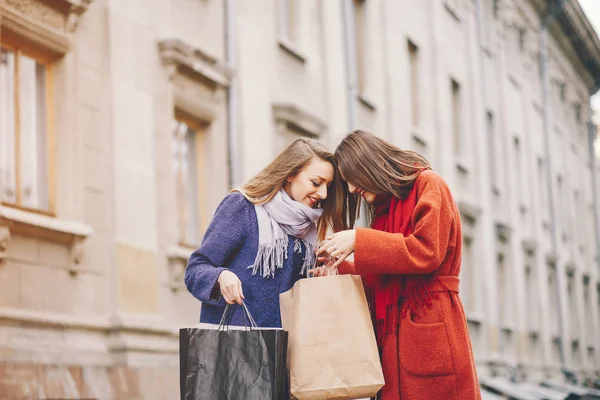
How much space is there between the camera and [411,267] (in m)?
4.45

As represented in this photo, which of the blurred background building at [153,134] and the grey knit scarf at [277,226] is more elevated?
the blurred background building at [153,134]

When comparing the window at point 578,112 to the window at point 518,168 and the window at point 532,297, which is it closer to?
the window at point 518,168

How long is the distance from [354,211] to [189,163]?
8042mm

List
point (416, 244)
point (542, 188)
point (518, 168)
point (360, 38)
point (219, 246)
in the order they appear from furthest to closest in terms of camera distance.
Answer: point (542, 188) → point (518, 168) → point (360, 38) → point (219, 246) → point (416, 244)

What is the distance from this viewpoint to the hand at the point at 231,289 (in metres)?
4.59

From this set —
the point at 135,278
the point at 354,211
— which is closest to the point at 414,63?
the point at 135,278

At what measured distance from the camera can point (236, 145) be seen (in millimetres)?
13234

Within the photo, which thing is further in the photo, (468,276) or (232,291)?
(468,276)

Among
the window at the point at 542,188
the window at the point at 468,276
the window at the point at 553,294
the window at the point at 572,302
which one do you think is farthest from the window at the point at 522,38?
the window at the point at 468,276

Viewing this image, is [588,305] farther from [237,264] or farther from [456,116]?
[237,264]

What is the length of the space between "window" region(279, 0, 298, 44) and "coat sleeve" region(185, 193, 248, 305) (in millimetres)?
10658

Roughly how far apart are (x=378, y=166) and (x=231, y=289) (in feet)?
2.44

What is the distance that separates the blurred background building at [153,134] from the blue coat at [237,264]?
426cm

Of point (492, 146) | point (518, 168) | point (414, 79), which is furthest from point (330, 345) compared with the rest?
point (518, 168)
